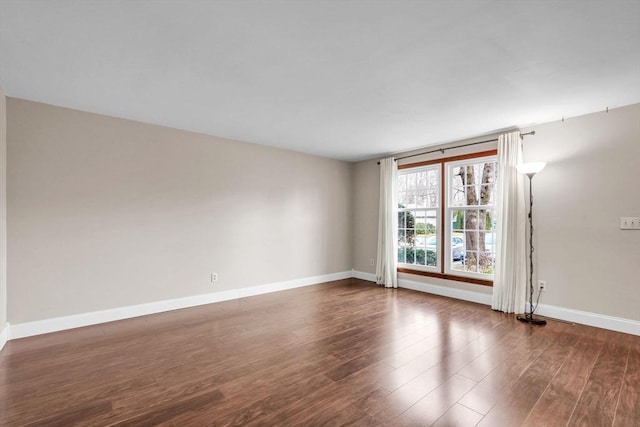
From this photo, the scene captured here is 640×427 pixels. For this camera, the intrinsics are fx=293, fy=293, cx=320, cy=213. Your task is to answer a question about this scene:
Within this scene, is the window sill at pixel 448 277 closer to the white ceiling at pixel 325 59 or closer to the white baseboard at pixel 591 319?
the white baseboard at pixel 591 319

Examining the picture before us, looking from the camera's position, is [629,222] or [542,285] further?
[542,285]

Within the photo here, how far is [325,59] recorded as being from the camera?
7.65 feet

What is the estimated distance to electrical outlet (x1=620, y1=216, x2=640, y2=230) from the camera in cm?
318

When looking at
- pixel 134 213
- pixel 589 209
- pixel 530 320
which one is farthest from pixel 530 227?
pixel 134 213

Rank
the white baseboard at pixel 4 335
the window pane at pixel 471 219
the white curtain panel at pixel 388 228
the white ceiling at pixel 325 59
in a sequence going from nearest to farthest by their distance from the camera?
1. the white ceiling at pixel 325 59
2. the white baseboard at pixel 4 335
3. the window pane at pixel 471 219
4. the white curtain panel at pixel 388 228

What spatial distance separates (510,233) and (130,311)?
5082 millimetres

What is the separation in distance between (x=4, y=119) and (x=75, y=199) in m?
0.97

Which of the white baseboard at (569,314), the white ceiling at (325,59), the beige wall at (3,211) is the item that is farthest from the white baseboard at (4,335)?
the white baseboard at (569,314)

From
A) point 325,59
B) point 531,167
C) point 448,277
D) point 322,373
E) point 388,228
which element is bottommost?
point 322,373

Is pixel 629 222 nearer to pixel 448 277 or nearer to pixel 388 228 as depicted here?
pixel 448 277

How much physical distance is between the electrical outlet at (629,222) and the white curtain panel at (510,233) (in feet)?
2.97

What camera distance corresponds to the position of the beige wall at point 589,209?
10.6 ft

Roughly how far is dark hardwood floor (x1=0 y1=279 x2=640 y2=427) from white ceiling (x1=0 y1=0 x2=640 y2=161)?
2507 mm

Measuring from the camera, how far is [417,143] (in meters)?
4.90
